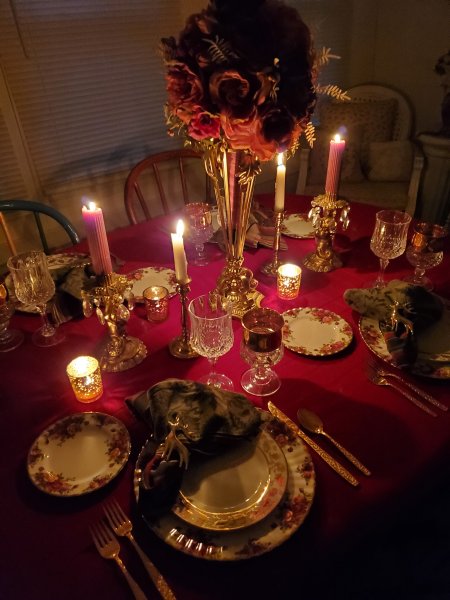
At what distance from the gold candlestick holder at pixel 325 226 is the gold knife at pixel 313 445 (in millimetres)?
539

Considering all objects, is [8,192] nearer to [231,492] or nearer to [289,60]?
[289,60]

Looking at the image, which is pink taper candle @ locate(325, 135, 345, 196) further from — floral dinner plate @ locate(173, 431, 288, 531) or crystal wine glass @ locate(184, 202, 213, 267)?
floral dinner plate @ locate(173, 431, 288, 531)

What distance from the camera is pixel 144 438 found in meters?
0.81

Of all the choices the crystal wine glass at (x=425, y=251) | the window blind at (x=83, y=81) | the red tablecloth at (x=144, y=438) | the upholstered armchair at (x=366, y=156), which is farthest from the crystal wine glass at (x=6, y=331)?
the upholstered armchair at (x=366, y=156)

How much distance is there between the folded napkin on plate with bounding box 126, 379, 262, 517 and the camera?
677 millimetres

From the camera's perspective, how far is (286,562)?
618 mm

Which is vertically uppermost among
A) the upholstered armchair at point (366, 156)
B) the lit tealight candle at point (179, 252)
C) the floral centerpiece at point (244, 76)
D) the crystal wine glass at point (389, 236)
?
the floral centerpiece at point (244, 76)

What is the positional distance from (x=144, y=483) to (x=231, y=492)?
0.44 ft

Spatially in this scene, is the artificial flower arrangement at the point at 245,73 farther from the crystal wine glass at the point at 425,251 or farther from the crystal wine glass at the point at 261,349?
the crystal wine glass at the point at 425,251

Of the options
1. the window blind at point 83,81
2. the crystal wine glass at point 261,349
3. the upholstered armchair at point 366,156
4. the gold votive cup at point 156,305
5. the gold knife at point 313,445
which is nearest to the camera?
the gold knife at point 313,445

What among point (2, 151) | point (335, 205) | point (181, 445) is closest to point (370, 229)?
point (335, 205)

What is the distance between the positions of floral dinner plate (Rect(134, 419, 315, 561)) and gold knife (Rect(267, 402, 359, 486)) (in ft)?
0.15

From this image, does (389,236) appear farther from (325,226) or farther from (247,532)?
(247,532)

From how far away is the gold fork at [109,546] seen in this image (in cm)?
59
